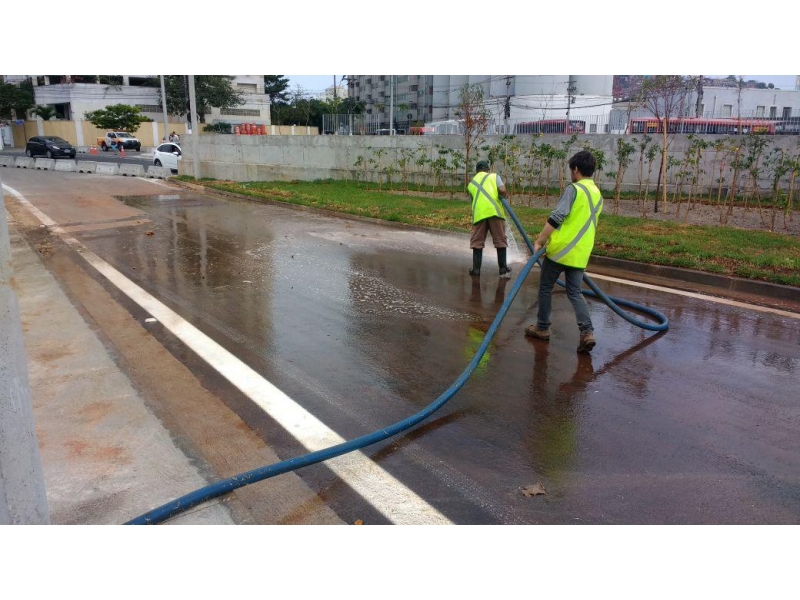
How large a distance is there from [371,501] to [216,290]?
548 cm

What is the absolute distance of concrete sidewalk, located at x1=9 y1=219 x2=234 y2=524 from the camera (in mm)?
3520

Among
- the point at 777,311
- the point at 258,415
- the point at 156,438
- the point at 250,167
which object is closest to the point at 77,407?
the point at 156,438

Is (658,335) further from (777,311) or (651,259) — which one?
(651,259)

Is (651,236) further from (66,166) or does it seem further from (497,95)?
(497,95)

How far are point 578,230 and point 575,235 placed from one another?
2.2 inches

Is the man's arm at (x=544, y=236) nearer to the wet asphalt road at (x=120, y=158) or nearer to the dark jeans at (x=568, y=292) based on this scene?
the dark jeans at (x=568, y=292)

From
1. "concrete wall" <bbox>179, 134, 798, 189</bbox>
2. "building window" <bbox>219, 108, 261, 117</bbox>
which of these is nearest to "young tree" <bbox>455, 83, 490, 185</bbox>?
"concrete wall" <bbox>179, 134, 798, 189</bbox>

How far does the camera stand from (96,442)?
4.24 m

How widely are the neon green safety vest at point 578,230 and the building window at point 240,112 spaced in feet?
210

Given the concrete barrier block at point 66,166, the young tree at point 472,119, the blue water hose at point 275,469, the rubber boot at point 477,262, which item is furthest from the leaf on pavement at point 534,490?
the concrete barrier block at point 66,166

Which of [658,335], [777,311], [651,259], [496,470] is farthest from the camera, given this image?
[651,259]

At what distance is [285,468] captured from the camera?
12.3ft
